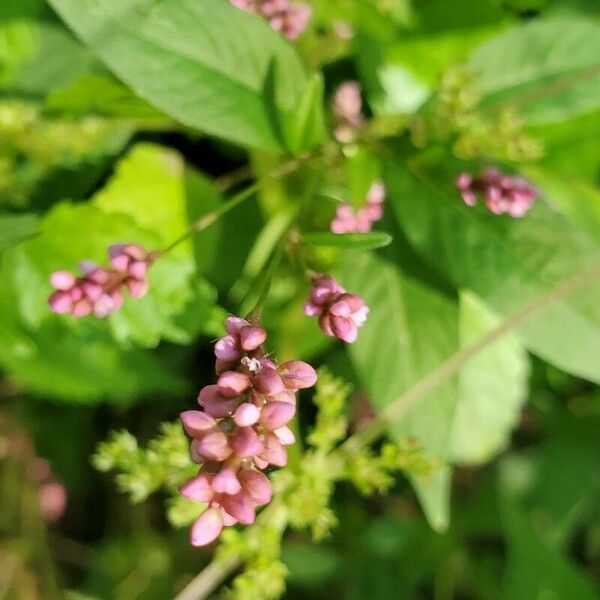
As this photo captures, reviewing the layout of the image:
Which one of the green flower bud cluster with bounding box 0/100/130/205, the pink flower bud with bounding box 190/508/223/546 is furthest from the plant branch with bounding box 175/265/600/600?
the green flower bud cluster with bounding box 0/100/130/205

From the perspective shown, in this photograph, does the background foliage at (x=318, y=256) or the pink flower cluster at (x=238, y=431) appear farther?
the background foliage at (x=318, y=256)

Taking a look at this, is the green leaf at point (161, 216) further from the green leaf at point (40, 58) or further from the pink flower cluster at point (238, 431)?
the pink flower cluster at point (238, 431)

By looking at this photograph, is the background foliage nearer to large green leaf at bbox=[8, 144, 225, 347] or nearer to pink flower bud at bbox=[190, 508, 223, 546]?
large green leaf at bbox=[8, 144, 225, 347]

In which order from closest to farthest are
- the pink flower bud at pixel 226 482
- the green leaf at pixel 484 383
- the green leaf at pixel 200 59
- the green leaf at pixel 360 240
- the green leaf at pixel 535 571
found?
1. the pink flower bud at pixel 226 482
2. the green leaf at pixel 360 240
3. the green leaf at pixel 200 59
4. the green leaf at pixel 484 383
5. the green leaf at pixel 535 571

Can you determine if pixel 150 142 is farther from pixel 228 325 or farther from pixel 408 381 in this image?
pixel 228 325

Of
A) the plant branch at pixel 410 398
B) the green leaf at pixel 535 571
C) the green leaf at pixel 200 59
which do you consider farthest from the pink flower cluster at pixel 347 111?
the green leaf at pixel 535 571

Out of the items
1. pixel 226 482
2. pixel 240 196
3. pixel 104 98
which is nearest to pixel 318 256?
pixel 240 196
